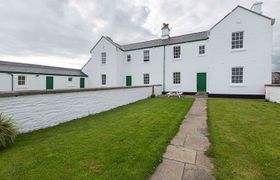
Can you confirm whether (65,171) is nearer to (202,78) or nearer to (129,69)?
(202,78)

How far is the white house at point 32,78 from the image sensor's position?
54.2 ft

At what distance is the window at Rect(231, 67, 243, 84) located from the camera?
14422 mm

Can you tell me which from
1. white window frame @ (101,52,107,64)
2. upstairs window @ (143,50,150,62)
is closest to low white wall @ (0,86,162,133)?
upstairs window @ (143,50,150,62)

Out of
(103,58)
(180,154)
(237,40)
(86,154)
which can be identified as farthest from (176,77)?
(86,154)

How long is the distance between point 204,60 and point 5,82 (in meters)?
20.7

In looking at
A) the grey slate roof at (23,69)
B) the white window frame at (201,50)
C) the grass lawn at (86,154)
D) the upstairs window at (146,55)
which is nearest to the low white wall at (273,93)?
the white window frame at (201,50)

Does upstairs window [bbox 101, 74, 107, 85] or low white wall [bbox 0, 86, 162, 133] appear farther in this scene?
upstairs window [bbox 101, 74, 107, 85]

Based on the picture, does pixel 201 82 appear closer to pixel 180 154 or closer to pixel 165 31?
pixel 165 31

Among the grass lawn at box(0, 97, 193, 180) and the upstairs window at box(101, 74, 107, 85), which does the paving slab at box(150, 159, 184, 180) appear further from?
the upstairs window at box(101, 74, 107, 85)

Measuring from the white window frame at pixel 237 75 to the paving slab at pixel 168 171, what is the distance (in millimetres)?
14092

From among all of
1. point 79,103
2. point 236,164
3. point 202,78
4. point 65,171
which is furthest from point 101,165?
point 202,78

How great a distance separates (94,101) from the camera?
27.3 ft

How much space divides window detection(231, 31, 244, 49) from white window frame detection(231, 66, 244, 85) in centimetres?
192

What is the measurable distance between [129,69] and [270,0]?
16445 millimetres
